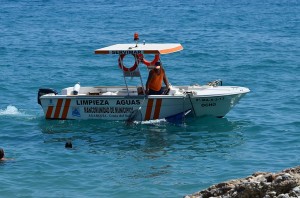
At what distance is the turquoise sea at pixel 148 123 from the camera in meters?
18.6

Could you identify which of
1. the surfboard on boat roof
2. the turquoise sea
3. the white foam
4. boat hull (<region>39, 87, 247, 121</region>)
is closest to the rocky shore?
the turquoise sea

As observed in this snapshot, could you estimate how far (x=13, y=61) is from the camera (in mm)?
37906

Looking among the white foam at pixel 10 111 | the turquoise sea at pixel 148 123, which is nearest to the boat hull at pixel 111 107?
→ the turquoise sea at pixel 148 123

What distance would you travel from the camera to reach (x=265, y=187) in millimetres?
10227

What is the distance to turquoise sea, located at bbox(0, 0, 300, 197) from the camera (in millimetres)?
18625

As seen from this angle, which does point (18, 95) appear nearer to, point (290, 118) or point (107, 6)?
point (290, 118)

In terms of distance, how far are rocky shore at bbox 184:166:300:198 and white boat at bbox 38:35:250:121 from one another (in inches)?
492

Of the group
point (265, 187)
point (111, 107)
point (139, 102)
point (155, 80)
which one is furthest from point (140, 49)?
point (265, 187)

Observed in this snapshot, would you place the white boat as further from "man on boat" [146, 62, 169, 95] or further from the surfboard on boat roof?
"man on boat" [146, 62, 169, 95]

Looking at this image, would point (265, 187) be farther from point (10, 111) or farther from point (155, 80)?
point (10, 111)

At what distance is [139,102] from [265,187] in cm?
1333

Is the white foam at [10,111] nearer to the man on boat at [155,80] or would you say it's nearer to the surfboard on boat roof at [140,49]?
the surfboard on boat roof at [140,49]

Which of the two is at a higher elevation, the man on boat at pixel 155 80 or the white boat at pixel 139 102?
the man on boat at pixel 155 80

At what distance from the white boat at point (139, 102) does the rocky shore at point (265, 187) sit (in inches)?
492
